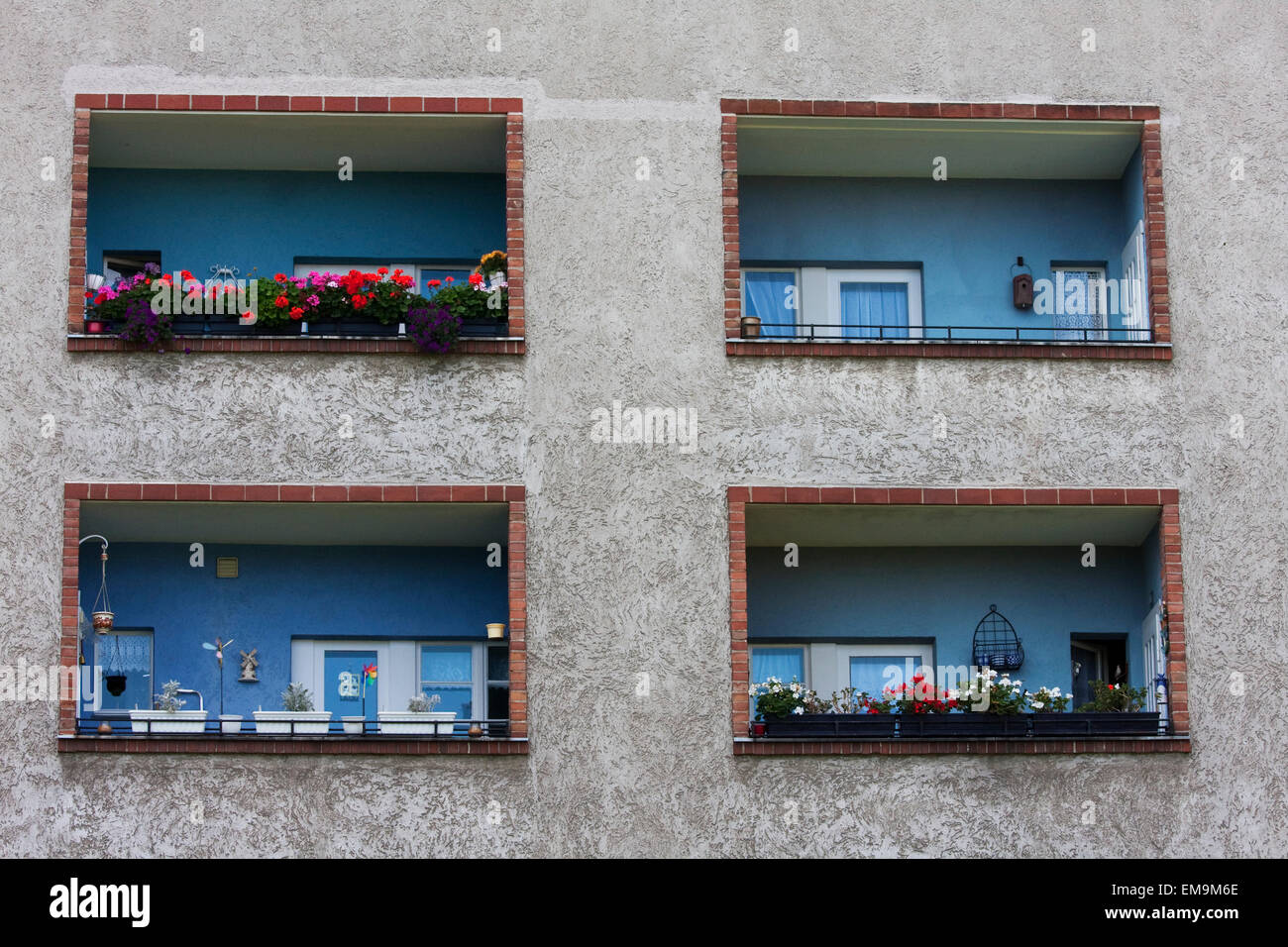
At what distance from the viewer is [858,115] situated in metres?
21.0

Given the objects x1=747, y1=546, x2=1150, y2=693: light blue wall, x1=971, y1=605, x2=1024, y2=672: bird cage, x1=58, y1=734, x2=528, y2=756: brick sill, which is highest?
x1=747, y1=546, x2=1150, y2=693: light blue wall

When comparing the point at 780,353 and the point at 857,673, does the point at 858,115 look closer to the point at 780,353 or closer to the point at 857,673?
the point at 780,353

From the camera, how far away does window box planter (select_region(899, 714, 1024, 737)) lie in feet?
64.9

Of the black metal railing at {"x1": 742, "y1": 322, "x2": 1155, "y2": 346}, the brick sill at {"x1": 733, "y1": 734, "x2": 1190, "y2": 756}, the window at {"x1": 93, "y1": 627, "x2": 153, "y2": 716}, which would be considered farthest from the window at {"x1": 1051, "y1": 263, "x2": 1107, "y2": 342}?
the window at {"x1": 93, "y1": 627, "x2": 153, "y2": 716}

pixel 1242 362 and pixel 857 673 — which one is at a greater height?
pixel 1242 362

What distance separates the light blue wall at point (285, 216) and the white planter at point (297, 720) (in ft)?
16.1

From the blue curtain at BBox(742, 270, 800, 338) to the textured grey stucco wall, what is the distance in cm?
215

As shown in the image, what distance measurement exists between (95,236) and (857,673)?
914 centimetres

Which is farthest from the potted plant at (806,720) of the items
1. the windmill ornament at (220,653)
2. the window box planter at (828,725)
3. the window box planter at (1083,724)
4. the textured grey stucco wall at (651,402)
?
the windmill ornament at (220,653)

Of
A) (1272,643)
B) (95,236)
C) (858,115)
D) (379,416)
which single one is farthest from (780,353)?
(95,236)

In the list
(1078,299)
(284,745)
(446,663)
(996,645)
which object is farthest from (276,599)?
(1078,299)

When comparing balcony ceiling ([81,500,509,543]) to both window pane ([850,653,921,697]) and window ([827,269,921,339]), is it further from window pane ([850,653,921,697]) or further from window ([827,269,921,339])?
window ([827,269,921,339])

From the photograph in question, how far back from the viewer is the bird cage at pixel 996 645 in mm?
21750
